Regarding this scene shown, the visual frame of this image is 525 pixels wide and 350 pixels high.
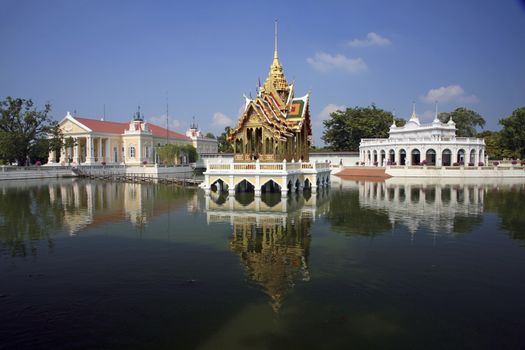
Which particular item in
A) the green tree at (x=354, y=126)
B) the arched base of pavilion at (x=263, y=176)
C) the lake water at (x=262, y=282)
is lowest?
the lake water at (x=262, y=282)

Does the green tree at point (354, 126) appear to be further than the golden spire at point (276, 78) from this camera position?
Yes

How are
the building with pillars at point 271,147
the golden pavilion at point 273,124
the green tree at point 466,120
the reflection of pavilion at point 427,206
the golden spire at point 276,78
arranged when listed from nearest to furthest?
the reflection of pavilion at point 427,206 < the building with pillars at point 271,147 < the golden pavilion at point 273,124 < the golden spire at point 276,78 < the green tree at point 466,120

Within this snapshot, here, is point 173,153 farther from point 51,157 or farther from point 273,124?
point 273,124

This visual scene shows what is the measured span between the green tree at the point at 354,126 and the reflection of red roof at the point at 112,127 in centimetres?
2679

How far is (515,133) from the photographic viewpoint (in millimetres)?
48562

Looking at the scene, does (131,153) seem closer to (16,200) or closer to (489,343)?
(16,200)

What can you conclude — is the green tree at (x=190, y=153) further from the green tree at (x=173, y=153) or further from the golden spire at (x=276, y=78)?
the golden spire at (x=276, y=78)

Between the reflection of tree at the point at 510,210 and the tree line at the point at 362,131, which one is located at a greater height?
the tree line at the point at 362,131

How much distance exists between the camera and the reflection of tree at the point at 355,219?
43.7 feet

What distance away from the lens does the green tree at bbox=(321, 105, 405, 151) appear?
5766cm

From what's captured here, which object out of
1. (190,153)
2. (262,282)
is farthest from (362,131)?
(262,282)

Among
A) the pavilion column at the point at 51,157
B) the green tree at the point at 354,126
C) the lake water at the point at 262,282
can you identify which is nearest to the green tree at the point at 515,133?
the green tree at the point at 354,126

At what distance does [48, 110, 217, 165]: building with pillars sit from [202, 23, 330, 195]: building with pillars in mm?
35997

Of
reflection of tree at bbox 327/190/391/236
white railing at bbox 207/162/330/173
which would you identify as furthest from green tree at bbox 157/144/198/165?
reflection of tree at bbox 327/190/391/236
